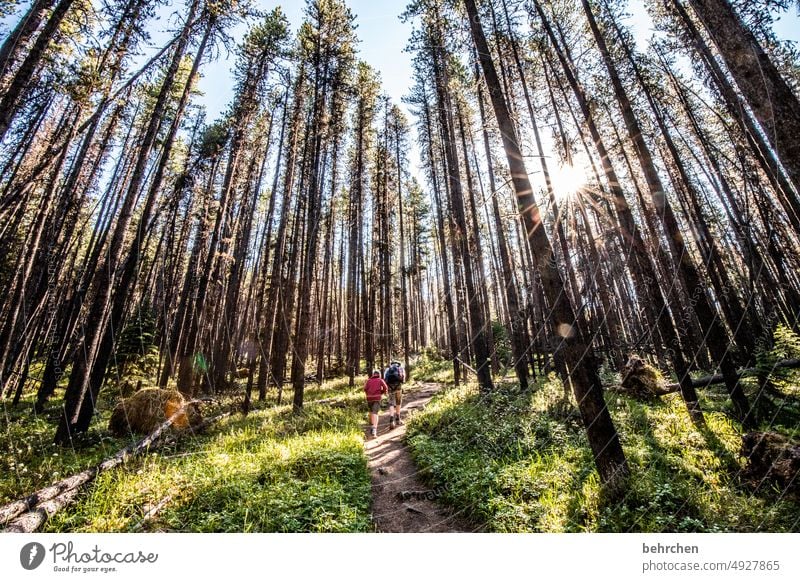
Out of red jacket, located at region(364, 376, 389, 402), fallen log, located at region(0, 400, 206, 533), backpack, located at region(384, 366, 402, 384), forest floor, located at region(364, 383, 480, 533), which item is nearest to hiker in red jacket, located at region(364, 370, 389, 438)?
red jacket, located at region(364, 376, 389, 402)

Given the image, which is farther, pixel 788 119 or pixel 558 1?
pixel 558 1

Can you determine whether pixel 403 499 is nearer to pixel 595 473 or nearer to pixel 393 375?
pixel 595 473

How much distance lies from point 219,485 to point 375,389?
5102 mm

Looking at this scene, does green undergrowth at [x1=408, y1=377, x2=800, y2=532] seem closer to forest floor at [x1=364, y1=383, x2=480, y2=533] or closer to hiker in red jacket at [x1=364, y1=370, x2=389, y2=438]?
forest floor at [x1=364, y1=383, x2=480, y2=533]

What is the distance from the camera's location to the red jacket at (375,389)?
31.2 feet

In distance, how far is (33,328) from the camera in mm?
13484

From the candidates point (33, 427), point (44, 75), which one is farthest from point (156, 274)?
point (33, 427)

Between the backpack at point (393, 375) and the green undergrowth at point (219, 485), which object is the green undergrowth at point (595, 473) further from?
the backpack at point (393, 375)

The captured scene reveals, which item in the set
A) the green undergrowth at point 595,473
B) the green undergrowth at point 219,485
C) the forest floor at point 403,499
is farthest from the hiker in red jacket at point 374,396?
the green undergrowth at point 219,485

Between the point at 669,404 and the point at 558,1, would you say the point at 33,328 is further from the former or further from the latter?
the point at 558,1

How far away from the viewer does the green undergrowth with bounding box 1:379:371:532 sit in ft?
13.1

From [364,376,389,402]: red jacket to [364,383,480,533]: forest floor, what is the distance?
4.67 ft

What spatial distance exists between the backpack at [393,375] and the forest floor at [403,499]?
2453 millimetres
